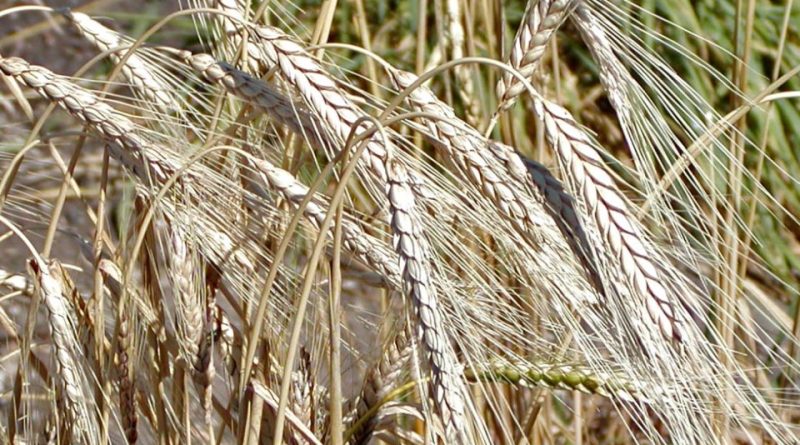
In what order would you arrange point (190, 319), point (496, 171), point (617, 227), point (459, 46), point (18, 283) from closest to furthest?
point (617, 227), point (496, 171), point (190, 319), point (18, 283), point (459, 46)

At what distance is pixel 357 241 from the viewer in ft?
2.31

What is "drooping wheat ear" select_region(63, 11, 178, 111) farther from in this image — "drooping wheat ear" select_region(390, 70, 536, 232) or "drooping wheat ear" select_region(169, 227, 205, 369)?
"drooping wheat ear" select_region(390, 70, 536, 232)

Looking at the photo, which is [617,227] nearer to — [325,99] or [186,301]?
[325,99]

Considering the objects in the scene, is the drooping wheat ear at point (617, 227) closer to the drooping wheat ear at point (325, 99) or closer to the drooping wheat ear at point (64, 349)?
the drooping wheat ear at point (325, 99)

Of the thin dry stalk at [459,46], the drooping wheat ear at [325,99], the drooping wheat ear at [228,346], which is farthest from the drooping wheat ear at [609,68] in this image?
the thin dry stalk at [459,46]

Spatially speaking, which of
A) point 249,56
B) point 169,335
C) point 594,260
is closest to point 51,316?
point 169,335

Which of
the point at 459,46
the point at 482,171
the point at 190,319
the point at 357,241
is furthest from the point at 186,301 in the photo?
the point at 459,46

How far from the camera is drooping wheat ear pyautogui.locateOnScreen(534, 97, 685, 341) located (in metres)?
0.50

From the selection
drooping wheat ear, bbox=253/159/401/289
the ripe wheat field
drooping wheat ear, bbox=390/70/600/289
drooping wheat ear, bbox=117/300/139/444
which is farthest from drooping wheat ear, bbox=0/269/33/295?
drooping wheat ear, bbox=390/70/600/289

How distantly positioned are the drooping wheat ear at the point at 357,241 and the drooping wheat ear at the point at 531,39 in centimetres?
15

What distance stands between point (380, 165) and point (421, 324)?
0.36ft

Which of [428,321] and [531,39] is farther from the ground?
[531,39]

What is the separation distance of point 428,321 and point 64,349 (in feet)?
0.98

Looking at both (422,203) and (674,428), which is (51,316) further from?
(674,428)
